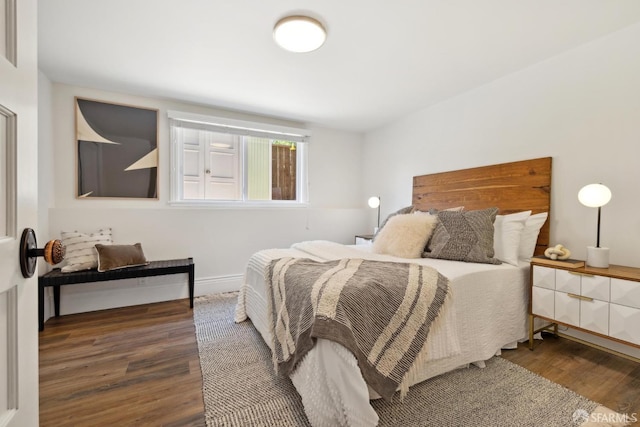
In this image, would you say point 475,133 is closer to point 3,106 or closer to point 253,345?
point 253,345

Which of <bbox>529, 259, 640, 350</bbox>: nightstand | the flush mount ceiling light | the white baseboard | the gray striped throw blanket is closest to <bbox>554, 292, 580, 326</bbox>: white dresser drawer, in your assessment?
<bbox>529, 259, 640, 350</bbox>: nightstand

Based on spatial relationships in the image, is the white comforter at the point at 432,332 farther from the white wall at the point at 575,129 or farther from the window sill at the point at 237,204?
the window sill at the point at 237,204

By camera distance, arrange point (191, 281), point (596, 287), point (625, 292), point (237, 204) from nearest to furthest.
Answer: point (625, 292) → point (596, 287) → point (191, 281) → point (237, 204)

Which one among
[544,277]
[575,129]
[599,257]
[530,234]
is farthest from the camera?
[530,234]

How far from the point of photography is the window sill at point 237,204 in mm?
3369

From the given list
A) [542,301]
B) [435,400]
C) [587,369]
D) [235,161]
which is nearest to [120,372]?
[435,400]

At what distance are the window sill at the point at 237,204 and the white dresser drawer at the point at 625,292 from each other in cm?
325

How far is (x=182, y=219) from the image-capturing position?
3287 millimetres

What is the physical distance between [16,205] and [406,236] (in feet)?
7.64

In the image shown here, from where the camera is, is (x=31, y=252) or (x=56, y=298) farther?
(x=56, y=298)

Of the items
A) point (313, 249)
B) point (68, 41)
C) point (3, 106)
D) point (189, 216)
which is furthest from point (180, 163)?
point (3, 106)

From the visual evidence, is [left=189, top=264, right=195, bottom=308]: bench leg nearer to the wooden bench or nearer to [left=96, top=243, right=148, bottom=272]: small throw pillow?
the wooden bench

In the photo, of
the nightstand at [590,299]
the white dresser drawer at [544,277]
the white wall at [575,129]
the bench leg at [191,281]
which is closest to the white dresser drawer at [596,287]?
the nightstand at [590,299]

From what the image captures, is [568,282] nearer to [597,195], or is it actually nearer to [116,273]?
[597,195]
